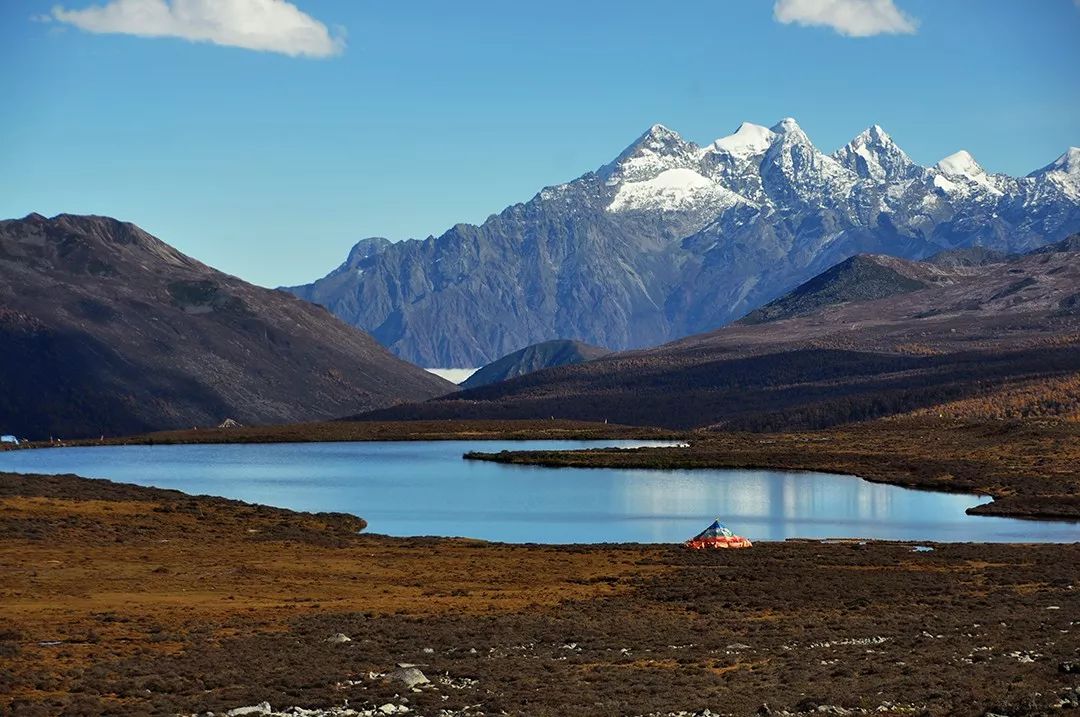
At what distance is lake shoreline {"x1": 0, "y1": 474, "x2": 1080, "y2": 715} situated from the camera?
31.3 metres

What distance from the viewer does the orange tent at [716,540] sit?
64812 millimetres

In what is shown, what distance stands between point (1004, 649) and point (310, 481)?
7850 cm

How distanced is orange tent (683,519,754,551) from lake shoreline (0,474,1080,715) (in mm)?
1023

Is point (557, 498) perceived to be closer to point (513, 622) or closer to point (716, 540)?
point (716, 540)

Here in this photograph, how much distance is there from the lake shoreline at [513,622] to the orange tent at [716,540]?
102cm

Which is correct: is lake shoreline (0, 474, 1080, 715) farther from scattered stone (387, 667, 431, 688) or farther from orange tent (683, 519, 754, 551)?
orange tent (683, 519, 754, 551)

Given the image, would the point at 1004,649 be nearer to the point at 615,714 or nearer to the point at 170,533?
the point at 615,714

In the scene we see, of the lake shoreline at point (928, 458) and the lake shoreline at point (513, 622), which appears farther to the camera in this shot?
the lake shoreline at point (928, 458)

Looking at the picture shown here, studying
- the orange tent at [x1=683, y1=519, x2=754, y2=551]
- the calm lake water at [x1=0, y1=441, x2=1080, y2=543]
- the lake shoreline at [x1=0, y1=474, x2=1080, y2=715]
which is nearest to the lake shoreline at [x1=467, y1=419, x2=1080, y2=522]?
the calm lake water at [x1=0, y1=441, x2=1080, y2=543]

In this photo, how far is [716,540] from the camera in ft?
213

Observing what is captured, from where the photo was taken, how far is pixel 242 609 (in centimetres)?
4544

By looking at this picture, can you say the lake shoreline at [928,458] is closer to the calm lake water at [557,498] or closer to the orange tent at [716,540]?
the calm lake water at [557,498]

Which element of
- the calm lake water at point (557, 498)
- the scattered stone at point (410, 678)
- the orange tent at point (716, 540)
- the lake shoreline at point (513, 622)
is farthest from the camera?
the calm lake water at point (557, 498)

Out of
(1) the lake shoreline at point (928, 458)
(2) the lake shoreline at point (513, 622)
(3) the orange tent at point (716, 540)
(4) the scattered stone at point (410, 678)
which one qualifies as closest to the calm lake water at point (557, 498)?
(1) the lake shoreline at point (928, 458)
